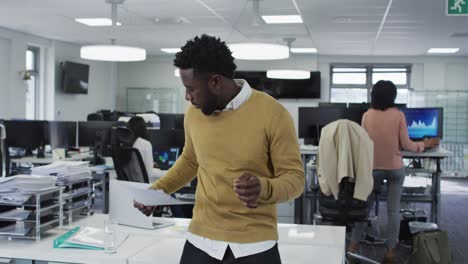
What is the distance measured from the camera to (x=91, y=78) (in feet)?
39.3

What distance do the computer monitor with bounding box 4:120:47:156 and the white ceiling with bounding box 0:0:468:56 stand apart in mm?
1525

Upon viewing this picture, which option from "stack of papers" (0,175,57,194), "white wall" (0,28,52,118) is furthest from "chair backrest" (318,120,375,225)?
"white wall" (0,28,52,118)

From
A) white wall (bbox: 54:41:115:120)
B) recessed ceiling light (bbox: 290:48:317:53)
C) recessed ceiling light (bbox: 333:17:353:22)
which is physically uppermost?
recessed ceiling light (bbox: 290:48:317:53)

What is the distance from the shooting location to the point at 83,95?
11.5 meters

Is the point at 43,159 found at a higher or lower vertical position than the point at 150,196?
lower

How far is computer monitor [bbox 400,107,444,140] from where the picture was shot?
5473 mm

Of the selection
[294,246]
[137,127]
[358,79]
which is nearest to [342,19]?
[137,127]

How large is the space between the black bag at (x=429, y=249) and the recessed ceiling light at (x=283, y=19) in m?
3.98

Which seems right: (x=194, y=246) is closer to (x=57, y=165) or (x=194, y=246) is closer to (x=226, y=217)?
(x=226, y=217)

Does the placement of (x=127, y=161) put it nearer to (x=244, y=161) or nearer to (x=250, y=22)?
(x=244, y=161)

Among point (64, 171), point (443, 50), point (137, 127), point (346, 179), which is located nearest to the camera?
point (64, 171)

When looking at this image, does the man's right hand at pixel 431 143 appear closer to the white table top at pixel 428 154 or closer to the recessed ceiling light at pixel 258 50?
the white table top at pixel 428 154

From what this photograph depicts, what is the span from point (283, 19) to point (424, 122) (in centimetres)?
268

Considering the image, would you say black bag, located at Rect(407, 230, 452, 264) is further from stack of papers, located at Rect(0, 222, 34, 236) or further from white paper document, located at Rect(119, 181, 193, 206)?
stack of papers, located at Rect(0, 222, 34, 236)
